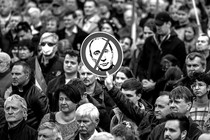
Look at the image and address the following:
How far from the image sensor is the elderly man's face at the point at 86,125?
39.8 feet

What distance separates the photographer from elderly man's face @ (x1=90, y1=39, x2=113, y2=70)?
13.3 meters

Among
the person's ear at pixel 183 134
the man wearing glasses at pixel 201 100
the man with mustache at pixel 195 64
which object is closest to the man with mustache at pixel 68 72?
the man with mustache at pixel 195 64

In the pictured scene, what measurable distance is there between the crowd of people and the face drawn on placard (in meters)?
0.06

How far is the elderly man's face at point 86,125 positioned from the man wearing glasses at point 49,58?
14.2 ft

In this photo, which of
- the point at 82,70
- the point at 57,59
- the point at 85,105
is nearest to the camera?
the point at 85,105

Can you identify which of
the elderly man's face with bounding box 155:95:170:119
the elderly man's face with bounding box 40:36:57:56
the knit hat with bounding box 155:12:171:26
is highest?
the knit hat with bounding box 155:12:171:26

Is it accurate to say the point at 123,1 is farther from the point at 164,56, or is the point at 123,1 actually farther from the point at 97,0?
the point at 164,56

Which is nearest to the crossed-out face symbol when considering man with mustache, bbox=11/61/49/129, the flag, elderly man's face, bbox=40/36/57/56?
man with mustache, bbox=11/61/49/129

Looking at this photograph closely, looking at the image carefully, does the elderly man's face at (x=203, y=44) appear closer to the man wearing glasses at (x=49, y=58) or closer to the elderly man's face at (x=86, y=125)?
the man wearing glasses at (x=49, y=58)

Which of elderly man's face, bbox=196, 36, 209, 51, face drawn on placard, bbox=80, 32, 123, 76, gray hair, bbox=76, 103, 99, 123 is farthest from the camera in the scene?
elderly man's face, bbox=196, 36, 209, 51

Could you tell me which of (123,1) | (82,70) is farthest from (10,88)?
(123,1)

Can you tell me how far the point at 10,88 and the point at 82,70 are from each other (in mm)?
1222

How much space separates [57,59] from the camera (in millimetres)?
16969

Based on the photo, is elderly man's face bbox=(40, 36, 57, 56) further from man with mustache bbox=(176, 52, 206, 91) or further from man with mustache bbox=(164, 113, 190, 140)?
man with mustache bbox=(164, 113, 190, 140)
